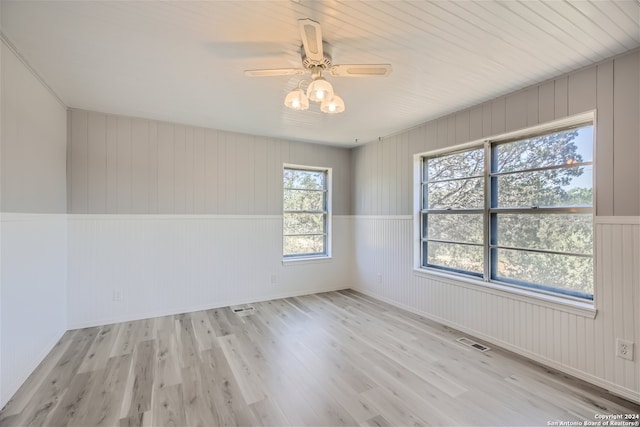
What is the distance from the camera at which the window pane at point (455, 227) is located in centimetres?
322

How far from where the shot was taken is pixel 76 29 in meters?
1.82

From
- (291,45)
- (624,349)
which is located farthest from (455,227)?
(291,45)

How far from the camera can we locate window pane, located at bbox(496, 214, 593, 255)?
2.38 metres

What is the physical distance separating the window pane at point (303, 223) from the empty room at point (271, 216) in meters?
0.49

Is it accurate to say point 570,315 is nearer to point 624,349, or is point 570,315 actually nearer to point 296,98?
point 624,349

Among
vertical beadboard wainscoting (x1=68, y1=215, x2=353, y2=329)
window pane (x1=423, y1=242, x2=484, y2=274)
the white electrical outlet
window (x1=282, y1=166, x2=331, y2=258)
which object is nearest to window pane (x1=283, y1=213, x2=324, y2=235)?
window (x1=282, y1=166, x2=331, y2=258)

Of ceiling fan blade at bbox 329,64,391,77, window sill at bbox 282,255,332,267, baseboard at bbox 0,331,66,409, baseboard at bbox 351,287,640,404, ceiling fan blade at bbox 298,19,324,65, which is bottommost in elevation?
baseboard at bbox 351,287,640,404

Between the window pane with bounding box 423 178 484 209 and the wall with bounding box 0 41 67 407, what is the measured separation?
161 inches

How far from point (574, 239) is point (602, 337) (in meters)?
0.78

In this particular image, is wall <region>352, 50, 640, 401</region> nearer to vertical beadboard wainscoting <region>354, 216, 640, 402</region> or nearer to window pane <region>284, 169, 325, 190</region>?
vertical beadboard wainscoting <region>354, 216, 640, 402</region>

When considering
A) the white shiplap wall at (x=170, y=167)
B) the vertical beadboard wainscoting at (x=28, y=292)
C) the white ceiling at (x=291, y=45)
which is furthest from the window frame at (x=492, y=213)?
the vertical beadboard wainscoting at (x=28, y=292)

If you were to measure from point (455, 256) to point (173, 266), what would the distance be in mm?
3623

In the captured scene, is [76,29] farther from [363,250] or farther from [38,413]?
[363,250]

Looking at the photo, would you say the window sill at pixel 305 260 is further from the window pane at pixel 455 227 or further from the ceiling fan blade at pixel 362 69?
the ceiling fan blade at pixel 362 69
